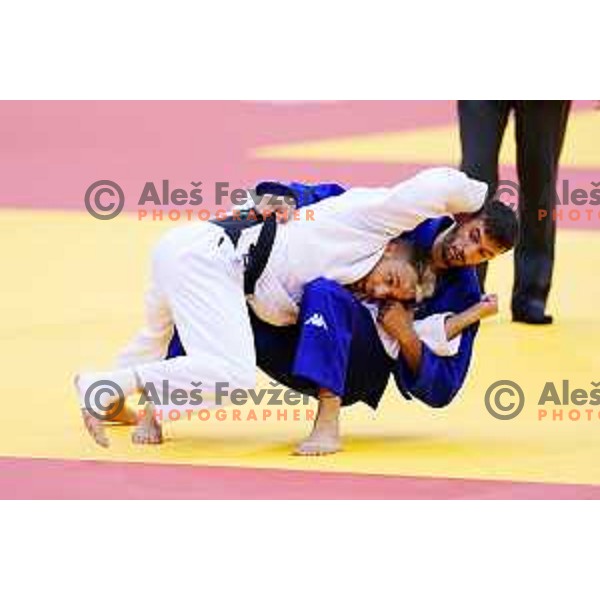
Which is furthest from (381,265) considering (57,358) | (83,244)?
(83,244)

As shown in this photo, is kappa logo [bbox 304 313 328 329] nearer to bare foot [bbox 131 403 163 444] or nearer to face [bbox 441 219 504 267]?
face [bbox 441 219 504 267]

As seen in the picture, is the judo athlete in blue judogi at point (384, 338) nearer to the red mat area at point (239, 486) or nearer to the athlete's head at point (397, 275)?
the athlete's head at point (397, 275)

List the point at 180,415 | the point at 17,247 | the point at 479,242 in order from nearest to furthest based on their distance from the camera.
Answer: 1. the point at 479,242
2. the point at 180,415
3. the point at 17,247

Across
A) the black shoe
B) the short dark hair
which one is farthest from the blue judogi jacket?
the black shoe

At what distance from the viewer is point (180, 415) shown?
261 inches

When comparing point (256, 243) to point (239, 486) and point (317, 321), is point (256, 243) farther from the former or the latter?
point (239, 486)

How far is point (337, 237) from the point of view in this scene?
237 inches

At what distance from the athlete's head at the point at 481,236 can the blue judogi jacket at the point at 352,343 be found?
0.38 feet

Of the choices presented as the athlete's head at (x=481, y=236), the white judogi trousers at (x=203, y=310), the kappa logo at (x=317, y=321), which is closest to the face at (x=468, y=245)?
the athlete's head at (x=481, y=236)

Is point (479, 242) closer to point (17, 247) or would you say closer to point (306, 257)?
point (306, 257)

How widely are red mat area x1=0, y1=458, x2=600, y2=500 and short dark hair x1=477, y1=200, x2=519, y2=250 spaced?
2.33ft

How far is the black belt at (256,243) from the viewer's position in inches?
239

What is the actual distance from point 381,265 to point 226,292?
18.8 inches

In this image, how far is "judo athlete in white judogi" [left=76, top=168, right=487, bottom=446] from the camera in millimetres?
5953
